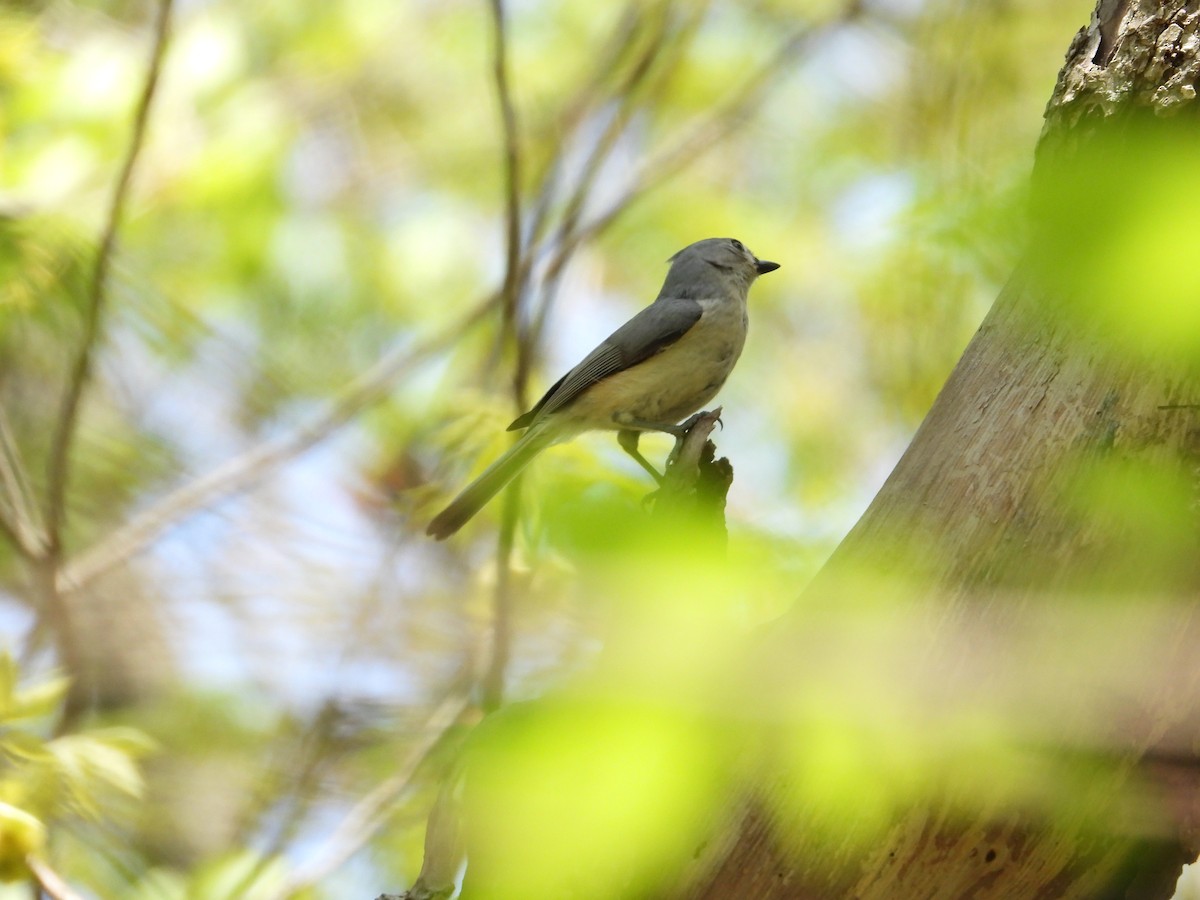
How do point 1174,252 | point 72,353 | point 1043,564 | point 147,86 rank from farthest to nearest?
point 72,353 < point 147,86 < point 1043,564 < point 1174,252

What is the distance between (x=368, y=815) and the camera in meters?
2.95

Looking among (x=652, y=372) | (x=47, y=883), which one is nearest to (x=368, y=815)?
(x=47, y=883)

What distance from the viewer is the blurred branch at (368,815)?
2893mm

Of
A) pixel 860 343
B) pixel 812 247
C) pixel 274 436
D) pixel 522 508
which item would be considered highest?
pixel 812 247

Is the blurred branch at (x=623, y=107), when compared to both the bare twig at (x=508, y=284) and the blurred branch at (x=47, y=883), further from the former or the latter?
the blurred branch at (x=47, y=883)

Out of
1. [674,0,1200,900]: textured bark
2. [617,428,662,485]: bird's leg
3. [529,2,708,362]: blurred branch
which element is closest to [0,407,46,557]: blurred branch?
[529,2,708,362]: blurred branch

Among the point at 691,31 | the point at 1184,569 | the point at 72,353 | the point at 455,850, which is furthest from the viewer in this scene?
the point at 691,31

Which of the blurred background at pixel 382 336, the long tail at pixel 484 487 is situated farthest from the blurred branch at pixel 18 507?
the long tail at pixel 484 487

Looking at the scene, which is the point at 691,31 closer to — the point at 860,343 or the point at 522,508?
the point at 860,343

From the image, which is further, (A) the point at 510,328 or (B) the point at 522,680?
(A) the point at 510,328

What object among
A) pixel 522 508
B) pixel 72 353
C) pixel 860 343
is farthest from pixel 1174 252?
pixel 860 343

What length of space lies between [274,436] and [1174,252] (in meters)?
3.09

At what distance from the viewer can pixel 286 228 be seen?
5230 millimetres

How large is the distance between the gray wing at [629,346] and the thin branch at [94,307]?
4.49ft
